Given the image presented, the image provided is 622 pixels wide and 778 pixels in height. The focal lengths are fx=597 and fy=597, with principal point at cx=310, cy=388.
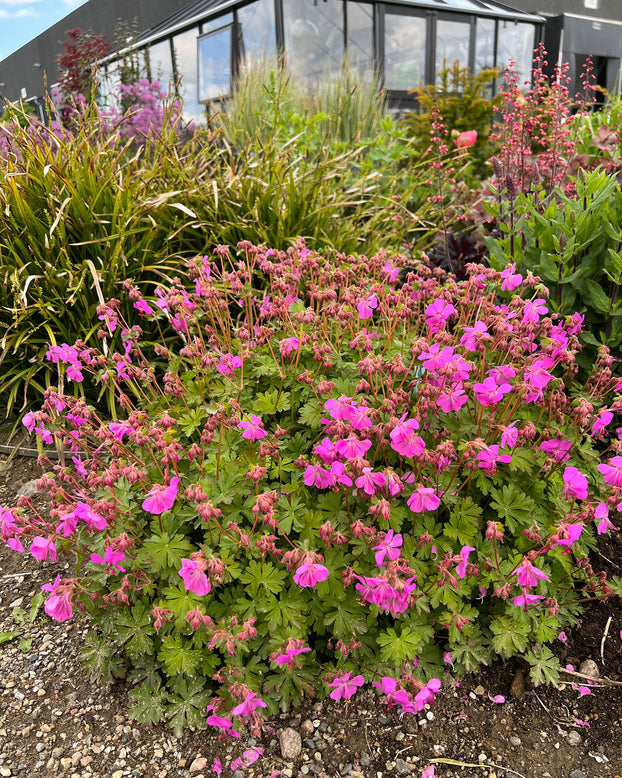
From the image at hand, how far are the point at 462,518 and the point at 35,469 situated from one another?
222 centimetres

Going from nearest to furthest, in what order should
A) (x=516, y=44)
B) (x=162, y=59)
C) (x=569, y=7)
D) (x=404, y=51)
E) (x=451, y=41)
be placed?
(x=404, y=51) < (x=451, y=41) < (x=162, y=59) < (x=516, y=44) < (x=569, y=7)

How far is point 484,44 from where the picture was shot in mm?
14195

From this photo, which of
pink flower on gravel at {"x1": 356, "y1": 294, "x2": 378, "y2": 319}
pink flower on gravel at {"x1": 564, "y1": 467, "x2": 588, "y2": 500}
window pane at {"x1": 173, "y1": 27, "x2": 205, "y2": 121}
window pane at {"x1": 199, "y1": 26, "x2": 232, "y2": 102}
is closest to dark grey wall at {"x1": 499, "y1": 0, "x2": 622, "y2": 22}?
window pane at {"x1": 199, "y1": 26, "x2": 232, "y2": 102}

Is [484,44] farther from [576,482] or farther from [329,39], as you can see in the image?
[576,482]

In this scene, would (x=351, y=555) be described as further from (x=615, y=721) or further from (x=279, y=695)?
(x=615, y=721)

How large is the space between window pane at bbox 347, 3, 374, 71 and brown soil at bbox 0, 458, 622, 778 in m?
12.3

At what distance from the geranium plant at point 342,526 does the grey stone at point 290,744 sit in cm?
8

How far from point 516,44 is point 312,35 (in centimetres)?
646

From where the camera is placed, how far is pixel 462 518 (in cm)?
171

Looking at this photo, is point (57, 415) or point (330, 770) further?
point (57, 415)

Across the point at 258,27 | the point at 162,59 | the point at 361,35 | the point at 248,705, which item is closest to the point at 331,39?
the point at 361,35

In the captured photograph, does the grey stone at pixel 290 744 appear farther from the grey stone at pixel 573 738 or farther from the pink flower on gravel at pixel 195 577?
the grey stone at pixel 573 738

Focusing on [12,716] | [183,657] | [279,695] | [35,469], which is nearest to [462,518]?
[279,695]

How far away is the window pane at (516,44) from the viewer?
14.4 meters
